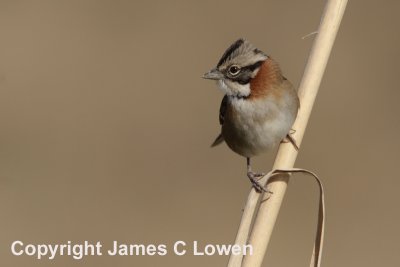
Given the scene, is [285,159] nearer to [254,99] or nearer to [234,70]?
[234,70]

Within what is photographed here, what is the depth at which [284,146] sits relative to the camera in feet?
13.7

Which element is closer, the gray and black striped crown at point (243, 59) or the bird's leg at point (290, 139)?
the bird's leg at point (290, 139)

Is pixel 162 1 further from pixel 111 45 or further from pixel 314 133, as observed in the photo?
pixel 314 133

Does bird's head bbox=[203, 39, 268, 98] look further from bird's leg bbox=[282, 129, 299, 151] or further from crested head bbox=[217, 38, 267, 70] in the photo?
bird's leg bbox=[282, 129, 299, 151]

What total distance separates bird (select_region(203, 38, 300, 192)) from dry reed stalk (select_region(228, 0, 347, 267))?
27 centimetres

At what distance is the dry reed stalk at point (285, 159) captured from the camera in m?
3.55

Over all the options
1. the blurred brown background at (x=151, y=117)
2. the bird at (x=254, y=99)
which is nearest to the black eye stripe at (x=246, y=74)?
the bird at (x=254, y=99)

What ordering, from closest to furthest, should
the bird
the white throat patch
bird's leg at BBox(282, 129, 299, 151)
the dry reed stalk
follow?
the dry reed stalk
bird's leg at BBox(282, 129, 299, 151)
the bird
the white throat patch

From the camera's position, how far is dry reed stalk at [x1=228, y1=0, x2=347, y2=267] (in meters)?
3.55

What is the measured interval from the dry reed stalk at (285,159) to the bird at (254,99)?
0.27 metres

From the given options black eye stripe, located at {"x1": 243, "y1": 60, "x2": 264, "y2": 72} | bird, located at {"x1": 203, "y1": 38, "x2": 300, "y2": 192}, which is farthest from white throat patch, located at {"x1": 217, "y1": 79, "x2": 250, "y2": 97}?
black eye stripe, located at {"x1": 243, "y1": 60, "x2": 264, "y2": 72}

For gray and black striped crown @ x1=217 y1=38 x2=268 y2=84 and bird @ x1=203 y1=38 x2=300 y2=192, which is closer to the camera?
gray and black striped crown @ x1=217 y1=38 x2=268 y2=84

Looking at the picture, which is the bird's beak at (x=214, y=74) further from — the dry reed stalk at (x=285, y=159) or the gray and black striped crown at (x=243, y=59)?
the dry reed stalk at (x=285, y=159)

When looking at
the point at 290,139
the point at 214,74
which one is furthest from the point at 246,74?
the point at 290,139
